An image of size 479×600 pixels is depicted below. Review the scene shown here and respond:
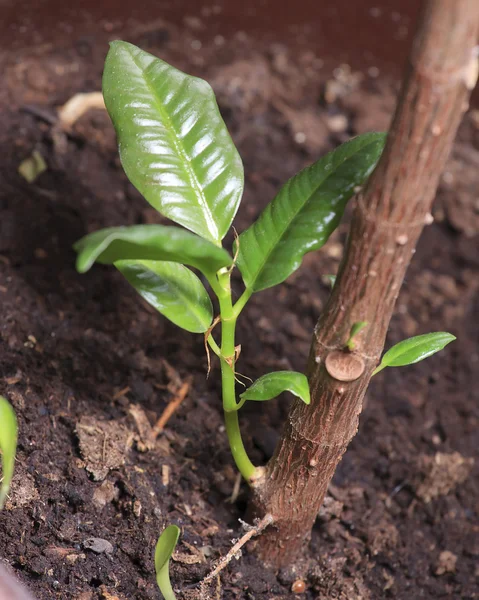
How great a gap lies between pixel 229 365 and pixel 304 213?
0.24 m

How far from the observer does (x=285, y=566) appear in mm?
1125

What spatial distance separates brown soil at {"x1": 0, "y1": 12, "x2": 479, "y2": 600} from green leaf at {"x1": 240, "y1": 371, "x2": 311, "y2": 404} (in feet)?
1.06

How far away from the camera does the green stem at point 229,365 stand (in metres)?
0.92

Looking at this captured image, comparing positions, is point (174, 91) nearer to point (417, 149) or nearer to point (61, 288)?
point (417, 149)

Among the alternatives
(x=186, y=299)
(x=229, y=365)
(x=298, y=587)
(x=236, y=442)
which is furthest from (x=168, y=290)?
(x=298, y=587)

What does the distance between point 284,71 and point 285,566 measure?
1.45 m

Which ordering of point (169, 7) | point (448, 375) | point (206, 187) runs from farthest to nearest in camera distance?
point (169, 7), point (448, 375), point (206, 187)

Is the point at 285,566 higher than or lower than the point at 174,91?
lower

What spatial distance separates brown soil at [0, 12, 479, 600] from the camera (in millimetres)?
1051

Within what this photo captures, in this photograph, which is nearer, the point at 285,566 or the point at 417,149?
the point at 417,149

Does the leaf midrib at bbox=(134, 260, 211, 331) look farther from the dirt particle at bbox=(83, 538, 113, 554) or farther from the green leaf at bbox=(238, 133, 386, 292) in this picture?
the dirt particle at bbox=(83, 538, 113, 554)

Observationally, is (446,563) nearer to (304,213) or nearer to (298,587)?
(298,587)

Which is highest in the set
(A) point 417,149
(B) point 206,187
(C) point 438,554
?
(A) point 417,149

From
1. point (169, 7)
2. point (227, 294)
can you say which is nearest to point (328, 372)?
point (227, 294)
